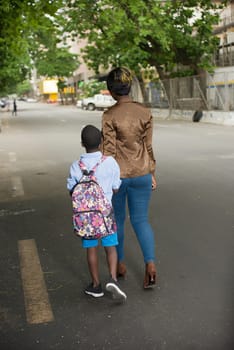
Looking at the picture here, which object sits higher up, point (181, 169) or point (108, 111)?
point (108, 111)

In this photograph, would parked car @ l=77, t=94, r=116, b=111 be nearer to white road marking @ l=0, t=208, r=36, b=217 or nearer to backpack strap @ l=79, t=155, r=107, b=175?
white road marking @ l=0, t=208, r=36, b=217

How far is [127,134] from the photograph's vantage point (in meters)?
4.05

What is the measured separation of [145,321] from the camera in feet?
11.9

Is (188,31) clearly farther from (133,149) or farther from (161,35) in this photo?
(133,149)

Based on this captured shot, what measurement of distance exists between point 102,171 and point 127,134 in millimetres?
386

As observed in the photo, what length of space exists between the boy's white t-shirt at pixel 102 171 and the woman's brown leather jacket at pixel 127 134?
0.17m

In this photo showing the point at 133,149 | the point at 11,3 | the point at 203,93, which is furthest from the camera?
the point at 203,93

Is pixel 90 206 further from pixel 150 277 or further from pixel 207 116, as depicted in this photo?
pixel 207 116

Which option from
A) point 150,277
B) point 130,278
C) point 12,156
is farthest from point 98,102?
point 150,277

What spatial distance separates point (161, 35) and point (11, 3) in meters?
15.7

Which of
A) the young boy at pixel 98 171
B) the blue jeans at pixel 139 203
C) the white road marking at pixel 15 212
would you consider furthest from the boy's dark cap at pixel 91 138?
the white road marking at pixel 15 212

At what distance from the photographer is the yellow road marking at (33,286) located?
149 inches

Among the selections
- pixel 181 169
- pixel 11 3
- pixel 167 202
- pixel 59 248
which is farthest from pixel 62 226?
pixel 11 3

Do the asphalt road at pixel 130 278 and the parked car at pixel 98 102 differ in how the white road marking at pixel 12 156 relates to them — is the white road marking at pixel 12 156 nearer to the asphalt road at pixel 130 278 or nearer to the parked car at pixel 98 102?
the asphalt road at pixel 130 278
